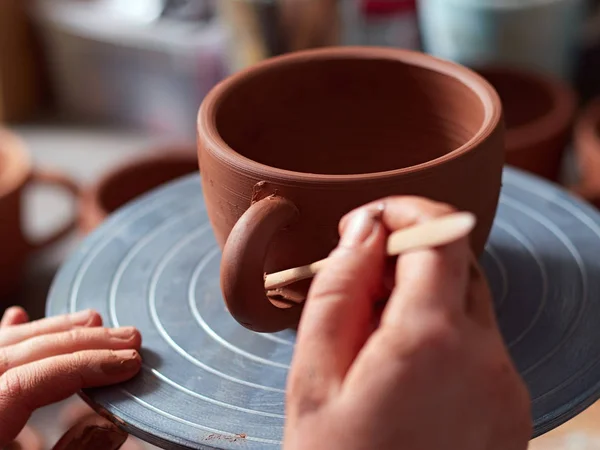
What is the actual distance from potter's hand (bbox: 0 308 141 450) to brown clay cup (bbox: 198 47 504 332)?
0.12 meters

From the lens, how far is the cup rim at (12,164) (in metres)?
1.31

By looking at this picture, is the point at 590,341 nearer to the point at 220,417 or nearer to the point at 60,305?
the point at 220,417

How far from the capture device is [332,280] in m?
0.50

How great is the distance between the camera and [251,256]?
56 centimetres

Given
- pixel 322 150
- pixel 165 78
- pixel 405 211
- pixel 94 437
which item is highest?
pixel 405 211

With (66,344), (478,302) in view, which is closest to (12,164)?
(66,344)

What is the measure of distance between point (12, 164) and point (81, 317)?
78 cm

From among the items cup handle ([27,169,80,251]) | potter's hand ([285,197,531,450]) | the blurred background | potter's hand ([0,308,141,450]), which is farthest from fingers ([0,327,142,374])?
cup handle ([27,169,80,251])

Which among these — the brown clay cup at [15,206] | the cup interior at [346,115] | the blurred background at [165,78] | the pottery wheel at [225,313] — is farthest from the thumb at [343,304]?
the brown clay cup at [15,206]

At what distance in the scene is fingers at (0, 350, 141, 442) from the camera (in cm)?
62

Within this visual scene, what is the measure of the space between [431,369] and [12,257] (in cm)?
108

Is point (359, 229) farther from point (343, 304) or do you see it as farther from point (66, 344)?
point (66, 344)

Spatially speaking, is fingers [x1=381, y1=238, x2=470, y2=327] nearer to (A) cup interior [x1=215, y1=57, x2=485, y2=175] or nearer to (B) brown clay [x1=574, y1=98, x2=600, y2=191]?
(A) cup interior [x1=215, y1=57, x2=485, y2=175]

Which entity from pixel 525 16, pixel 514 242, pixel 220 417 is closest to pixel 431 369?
pixel 220 417
